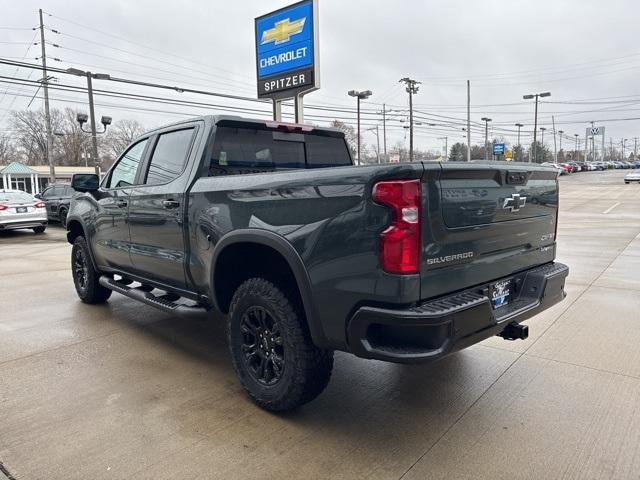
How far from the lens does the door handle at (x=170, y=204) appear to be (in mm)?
3813

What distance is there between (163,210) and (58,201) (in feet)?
50.1

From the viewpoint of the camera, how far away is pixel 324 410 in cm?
324

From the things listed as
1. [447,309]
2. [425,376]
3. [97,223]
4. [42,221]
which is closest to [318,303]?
[447,309]

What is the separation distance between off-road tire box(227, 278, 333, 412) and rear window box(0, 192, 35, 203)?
46.2ft

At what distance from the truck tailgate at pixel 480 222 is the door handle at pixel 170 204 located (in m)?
2.16

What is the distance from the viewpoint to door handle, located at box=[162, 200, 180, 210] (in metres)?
3.81

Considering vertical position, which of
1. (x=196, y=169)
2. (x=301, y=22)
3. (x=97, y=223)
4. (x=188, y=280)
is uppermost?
(x=301, y=22)

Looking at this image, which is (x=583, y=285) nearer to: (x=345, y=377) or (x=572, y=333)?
(x=572, y=333)

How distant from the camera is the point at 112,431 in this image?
2973 mm

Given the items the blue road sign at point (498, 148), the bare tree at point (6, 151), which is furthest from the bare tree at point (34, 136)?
the blue road sign at point (498, 148)

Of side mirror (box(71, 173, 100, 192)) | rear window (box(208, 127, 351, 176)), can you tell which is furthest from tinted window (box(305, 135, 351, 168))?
side mirror (box(71, 173, 100, 192))

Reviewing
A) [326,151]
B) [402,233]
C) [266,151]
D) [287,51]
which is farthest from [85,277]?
[287,51]

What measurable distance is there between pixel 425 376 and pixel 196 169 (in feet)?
7.84

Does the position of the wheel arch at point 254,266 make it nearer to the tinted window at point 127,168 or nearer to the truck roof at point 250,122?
the truck roof at point 250,122
